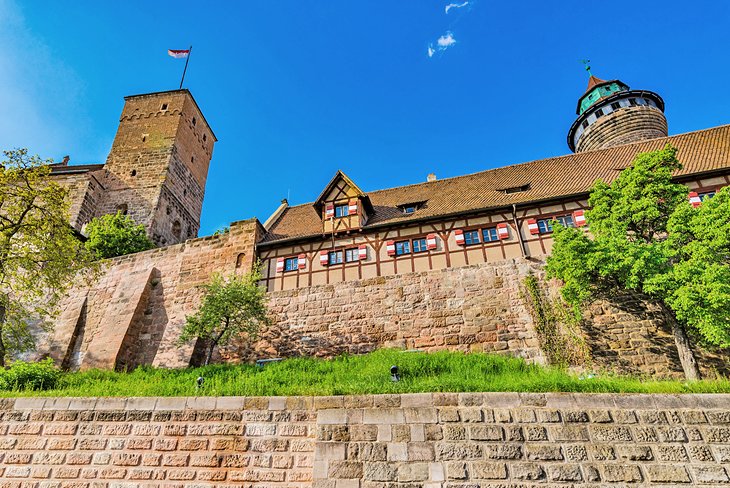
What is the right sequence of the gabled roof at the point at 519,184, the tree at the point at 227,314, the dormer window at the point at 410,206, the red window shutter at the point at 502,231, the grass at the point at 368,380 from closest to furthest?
the grass at the point at 368,380 → the tree at the point at 227,314 → the red window shutter at the point at 502,231 → the gabled roof at the point at 519,184 → the dormer window at the point at 410,206

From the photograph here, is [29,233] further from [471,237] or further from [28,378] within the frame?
[471,237]

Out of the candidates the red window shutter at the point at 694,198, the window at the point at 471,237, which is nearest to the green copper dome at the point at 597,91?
the red window shutter at the point at 694,198

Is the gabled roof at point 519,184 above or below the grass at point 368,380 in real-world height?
above

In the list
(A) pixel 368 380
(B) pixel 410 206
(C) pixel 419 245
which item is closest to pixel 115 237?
(B) pixel 410 206

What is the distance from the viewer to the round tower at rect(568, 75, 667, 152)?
26594 millimetres

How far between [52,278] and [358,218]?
11136mm

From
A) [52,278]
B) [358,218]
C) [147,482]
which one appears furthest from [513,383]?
[52,278]

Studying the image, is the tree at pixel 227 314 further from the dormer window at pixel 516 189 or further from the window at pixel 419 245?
the dormer window at pixel 516 189

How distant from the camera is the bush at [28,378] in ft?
33.0

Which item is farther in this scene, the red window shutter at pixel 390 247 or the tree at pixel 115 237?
the tree at pixel 115 237

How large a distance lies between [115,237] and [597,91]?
3212 cm

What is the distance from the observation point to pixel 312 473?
6621 millimetres

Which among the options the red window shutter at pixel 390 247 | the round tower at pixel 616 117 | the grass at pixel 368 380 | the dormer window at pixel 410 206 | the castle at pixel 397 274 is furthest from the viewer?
the round tower at pixel 616 117

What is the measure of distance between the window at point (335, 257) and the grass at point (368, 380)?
13.9ft
